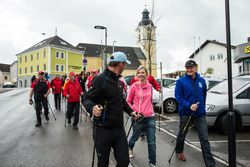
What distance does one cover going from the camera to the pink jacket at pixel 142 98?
388 cm

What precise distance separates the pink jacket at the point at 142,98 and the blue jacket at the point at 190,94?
60 centimetres

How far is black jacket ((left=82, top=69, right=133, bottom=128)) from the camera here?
2.57 meters

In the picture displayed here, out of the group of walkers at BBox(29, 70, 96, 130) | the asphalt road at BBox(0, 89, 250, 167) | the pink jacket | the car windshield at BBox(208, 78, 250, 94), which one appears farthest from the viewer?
the group of walkers at BBox(29, 70, 96, 130)

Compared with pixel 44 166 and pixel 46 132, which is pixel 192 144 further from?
pixel 46 132

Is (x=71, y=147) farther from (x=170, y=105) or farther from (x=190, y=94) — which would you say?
(x=170, y=105)

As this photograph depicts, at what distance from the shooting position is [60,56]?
52969mm

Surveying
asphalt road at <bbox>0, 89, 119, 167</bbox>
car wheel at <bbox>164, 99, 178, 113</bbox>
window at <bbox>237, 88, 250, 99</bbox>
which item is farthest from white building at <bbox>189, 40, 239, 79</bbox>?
asphalt road at <bbox>0, 89, 119, 167</bbox>

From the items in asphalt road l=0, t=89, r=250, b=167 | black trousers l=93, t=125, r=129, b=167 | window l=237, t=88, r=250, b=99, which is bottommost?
asphalt road l=0, t=89, r=250, b=167

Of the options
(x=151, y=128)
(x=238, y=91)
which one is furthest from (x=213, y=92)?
(x=151, y=128)

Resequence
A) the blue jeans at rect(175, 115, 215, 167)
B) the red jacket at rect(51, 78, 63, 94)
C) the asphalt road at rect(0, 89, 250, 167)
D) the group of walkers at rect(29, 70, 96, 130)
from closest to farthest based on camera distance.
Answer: the blue jeans at rect(175, 115, 215, 167), the asphalt road at rect(0, 89, 250, 167), the group of walkers at rect(29, 70, 96, 130), the red jacket at rect(51, 78, 63, 94)

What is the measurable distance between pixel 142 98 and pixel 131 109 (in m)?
0.80

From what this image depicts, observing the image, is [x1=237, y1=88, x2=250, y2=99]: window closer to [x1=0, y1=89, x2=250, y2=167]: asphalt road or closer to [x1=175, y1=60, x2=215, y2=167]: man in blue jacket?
[x1=0, y1=89, x2=250, y2=167]: asphalt road

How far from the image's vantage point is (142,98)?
396 cm

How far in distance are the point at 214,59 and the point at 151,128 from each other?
44.4m
